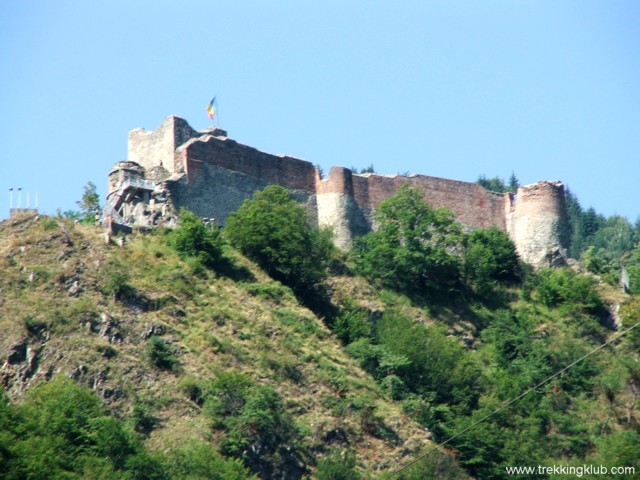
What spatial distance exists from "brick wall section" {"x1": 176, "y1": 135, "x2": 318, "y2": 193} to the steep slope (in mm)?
5126

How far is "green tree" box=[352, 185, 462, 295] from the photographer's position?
49750 mm

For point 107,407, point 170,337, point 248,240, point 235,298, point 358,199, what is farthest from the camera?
point 358,199

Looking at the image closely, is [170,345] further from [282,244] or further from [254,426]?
[282,244]

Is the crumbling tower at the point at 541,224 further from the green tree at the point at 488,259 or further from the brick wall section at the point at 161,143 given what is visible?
the brick wall section at the point at 161,143

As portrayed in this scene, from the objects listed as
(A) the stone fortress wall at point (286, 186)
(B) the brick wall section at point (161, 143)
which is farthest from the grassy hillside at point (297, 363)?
(B) the brick wall section at point (161, 143)

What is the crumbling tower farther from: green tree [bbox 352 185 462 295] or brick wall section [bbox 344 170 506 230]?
green tree [bbox 352 185 462 295]

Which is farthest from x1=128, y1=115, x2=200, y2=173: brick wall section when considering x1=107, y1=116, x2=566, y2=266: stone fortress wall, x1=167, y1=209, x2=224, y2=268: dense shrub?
x1=167, y1=209, x2=224, y2=268: dense shrub

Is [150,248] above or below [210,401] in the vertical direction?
above

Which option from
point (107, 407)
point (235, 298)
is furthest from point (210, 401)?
point (235, 298)

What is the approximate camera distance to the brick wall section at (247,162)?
49.2 meters

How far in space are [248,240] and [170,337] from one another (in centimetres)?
704

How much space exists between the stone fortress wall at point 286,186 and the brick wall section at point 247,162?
33 mm

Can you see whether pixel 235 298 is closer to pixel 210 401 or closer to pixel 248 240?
pixel 248 240

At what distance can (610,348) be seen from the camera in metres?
47.7
